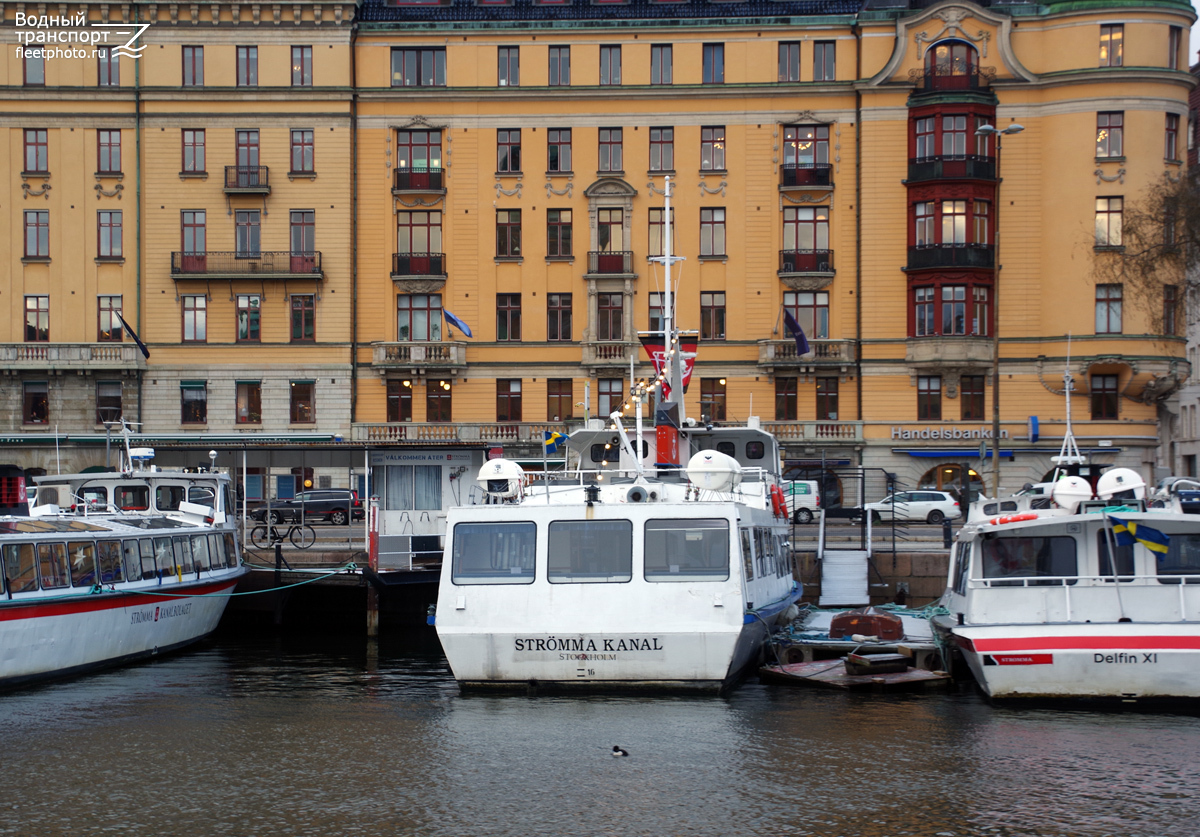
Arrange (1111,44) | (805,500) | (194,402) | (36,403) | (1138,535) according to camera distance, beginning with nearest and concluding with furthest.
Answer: (1138,535) < (805,500) < (1111,44) < (36,403) < (194,402)

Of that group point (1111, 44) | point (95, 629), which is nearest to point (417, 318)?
point (1111, 44)

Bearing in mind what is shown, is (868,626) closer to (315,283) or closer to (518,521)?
(518,521)

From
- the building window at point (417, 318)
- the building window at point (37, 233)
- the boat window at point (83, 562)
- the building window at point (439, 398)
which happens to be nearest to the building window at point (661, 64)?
the building window at point (417, 318)

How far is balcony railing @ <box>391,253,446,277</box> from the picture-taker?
60.9 m

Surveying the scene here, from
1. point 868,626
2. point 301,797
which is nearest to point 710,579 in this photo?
point 868,626

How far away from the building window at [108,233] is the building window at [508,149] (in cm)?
1745

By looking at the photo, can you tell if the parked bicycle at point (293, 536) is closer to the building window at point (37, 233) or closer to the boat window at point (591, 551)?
the boat window at point (591, 551)

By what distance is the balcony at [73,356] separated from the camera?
2347 inches

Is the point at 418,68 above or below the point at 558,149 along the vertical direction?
above

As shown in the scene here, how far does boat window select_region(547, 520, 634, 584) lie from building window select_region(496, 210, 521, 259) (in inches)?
1585

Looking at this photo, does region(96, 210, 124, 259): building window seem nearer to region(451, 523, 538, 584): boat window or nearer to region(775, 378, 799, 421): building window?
region(775, 378, 799, 421): building window

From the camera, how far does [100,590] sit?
1043 inches

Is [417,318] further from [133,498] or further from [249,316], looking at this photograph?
[133,498]

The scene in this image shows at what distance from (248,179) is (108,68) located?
316 inches
